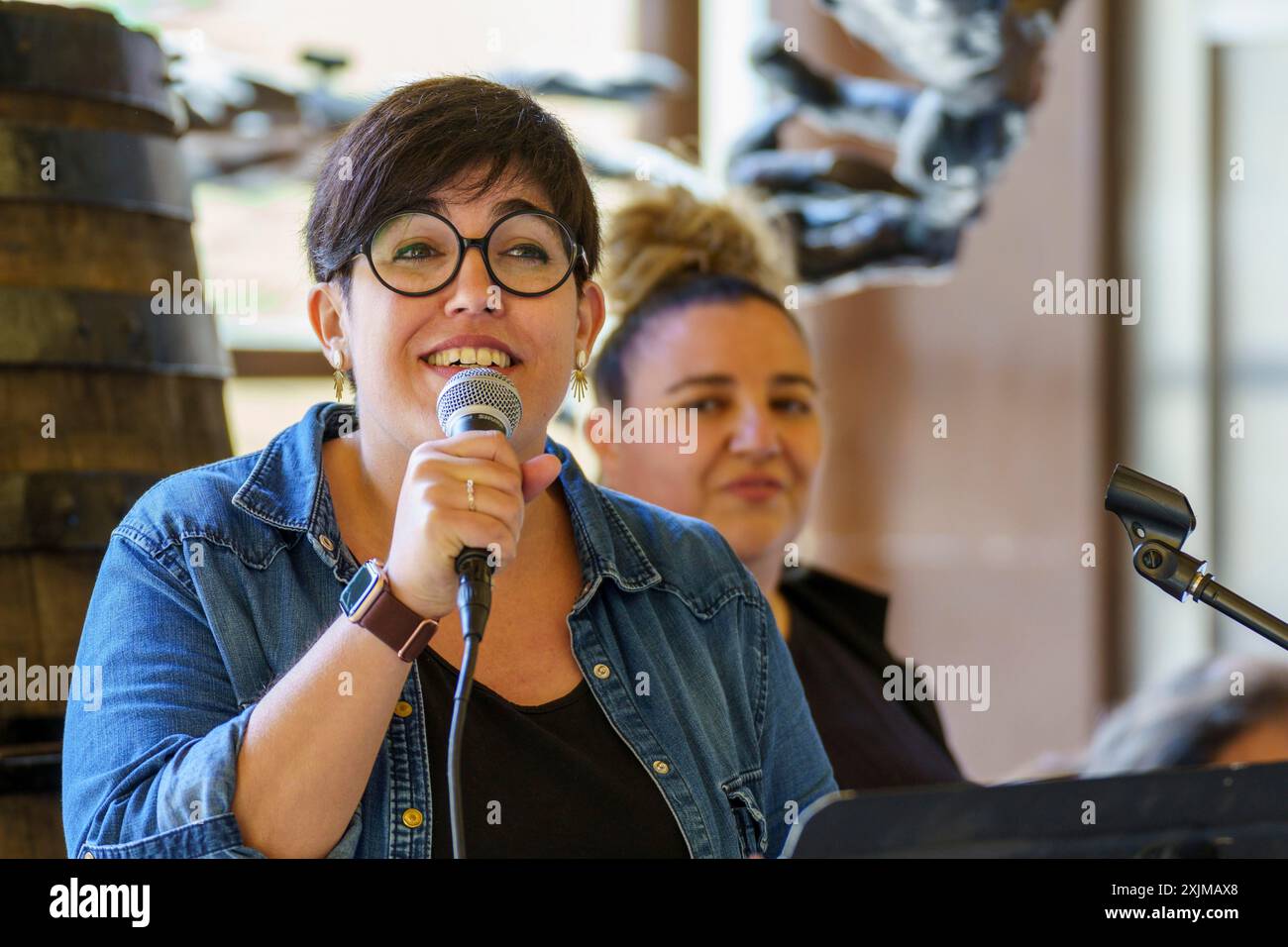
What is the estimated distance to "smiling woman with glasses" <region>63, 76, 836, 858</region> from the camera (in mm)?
932

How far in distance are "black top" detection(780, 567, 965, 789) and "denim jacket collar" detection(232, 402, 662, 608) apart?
0.62 meters

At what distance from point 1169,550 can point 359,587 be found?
562 millimetres

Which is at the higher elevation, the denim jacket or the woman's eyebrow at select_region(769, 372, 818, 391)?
the woman's eyebrow at select_region(769, 372, 818, 391)

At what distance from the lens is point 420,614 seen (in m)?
0.93

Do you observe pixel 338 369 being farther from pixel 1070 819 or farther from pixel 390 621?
pixel 1070 819

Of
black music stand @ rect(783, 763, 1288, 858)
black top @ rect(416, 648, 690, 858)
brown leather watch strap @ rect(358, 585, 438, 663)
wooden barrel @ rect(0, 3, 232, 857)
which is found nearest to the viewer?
black music stand @ rect(783, 763, 1288, 858)

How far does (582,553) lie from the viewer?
1239 mm

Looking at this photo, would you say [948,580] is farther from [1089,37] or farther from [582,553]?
[582,553]

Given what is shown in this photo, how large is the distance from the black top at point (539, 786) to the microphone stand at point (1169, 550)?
409 mm

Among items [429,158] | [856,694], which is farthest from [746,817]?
[856,694]

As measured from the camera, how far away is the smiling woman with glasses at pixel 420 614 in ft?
3.06

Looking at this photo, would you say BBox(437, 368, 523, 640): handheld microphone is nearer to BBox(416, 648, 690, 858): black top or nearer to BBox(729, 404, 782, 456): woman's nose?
BBox(416, 648, 690, 858): black top

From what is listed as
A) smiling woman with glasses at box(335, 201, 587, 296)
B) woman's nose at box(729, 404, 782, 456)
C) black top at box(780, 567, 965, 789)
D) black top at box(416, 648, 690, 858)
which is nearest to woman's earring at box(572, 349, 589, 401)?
smiling woman with glasses at box(335, 201, 587, 296)

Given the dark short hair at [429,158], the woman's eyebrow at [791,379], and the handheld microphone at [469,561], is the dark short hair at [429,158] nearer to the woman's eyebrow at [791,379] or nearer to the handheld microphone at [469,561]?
the handheld microphone at [469,561]
